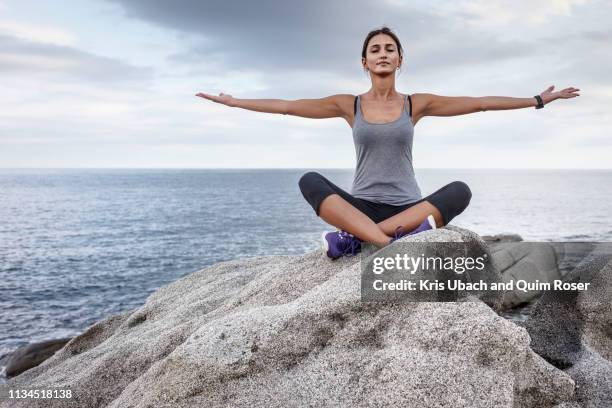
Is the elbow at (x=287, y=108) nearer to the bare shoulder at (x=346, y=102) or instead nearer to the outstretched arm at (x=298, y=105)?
the outstretched arm at (x=298, y=105)

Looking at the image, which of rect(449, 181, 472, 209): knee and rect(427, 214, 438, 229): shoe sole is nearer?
rect(427, 214, 438, 229): shoe sole

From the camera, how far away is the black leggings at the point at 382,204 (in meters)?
6.91

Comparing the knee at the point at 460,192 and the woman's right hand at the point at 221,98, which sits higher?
the woman's right hand at the point at 221,98

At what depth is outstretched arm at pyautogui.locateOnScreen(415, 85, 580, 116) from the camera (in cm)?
746

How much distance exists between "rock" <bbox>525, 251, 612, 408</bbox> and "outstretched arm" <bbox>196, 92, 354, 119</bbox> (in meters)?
4.42

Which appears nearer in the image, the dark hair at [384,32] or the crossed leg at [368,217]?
the crossed leg at [368,217]

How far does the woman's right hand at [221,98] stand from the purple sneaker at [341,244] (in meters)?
2.49

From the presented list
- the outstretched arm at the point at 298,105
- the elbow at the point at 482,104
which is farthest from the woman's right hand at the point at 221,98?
the elbow at the point at 482,104

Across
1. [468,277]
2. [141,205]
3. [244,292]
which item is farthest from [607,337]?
[141,205]

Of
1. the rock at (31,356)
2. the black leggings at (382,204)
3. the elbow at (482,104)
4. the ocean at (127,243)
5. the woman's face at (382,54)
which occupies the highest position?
the woman's face at (382,54)

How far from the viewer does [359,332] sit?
17.6 ft

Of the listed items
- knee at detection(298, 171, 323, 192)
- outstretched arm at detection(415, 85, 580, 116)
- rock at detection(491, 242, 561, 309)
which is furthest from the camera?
rock at detection(491, 242, 561, 309)

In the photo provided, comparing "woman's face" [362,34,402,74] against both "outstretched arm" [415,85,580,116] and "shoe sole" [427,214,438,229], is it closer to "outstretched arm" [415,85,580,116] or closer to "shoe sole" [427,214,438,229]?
"outstretched arm" [415,85,580,116]

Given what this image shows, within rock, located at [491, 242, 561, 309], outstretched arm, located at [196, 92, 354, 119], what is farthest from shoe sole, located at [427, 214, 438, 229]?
rock, located at [491, 242, 561, 309]
